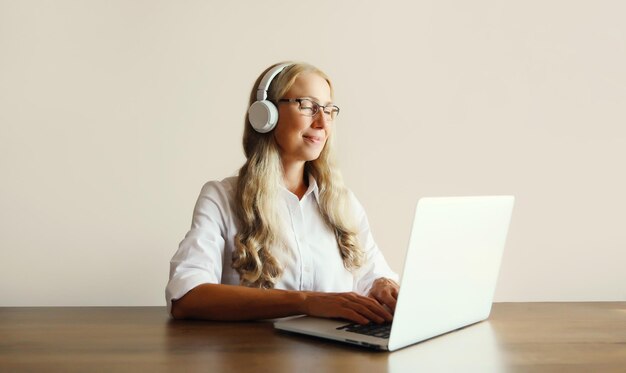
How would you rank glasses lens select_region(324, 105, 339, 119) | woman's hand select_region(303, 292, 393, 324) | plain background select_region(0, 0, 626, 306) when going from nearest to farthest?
woman's hand select_region(303, 292, 393, 324) → glasses lens select_region(324, 105, 339, 119) → plain background select_region(0, 0, 626, 306)

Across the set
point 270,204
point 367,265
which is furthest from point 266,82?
point 367,265

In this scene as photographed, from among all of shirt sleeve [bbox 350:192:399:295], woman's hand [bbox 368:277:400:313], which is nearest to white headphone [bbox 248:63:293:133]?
shirt sleeve [bbox 350:192:399:295]

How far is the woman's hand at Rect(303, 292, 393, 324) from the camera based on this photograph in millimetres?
1538

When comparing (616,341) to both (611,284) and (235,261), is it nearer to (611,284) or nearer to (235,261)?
(235,261)

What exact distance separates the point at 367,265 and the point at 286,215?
1.00 feet

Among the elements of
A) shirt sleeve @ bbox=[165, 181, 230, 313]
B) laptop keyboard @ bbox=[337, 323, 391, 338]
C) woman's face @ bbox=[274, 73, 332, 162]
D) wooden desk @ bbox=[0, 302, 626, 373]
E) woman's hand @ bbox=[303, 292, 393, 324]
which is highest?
woman's face @ bbox=[274, 73, 332, 162]

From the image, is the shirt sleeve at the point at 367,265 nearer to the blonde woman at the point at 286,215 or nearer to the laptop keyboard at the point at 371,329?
the blonde woman at the point at 286,215

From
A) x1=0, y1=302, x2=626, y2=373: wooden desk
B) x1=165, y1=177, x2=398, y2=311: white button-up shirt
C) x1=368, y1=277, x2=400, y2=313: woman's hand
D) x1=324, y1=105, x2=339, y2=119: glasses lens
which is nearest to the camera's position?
x1=0, y1=302, x2=626, y2=373: wooden desk

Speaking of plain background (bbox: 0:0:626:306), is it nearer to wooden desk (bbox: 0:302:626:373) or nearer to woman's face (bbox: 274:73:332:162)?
woman's face (bbox: 274:73:332:162)

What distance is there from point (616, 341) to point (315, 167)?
103 centimetres

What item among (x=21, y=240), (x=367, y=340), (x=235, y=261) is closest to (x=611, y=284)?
(x=235, y=261)

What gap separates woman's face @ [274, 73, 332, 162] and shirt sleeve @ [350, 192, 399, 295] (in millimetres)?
313

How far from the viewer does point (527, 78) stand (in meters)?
2.82

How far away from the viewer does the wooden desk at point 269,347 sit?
125cm
